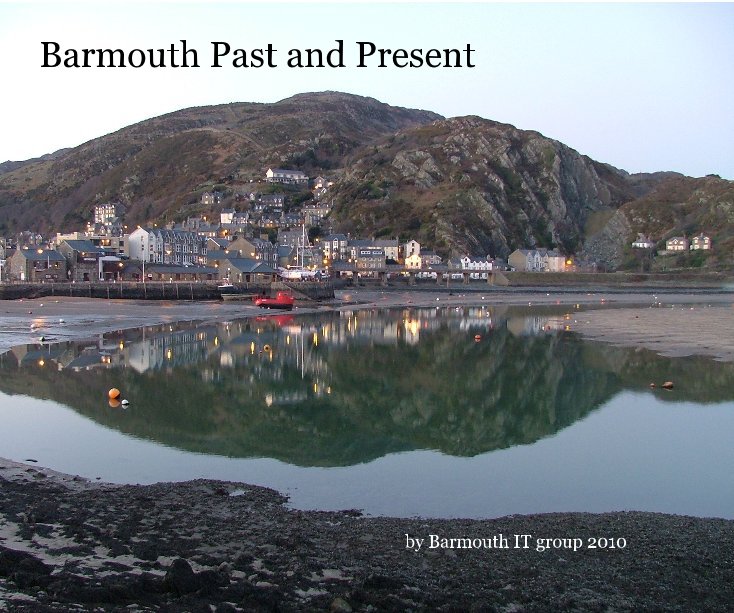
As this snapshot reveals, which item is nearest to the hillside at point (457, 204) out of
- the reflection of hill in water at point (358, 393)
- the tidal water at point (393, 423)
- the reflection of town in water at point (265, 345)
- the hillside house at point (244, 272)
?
the hillside house at point (244, 272)

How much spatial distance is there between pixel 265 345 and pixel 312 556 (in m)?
30.0

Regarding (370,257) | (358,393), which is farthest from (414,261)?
(358,393)

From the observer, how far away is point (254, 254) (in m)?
119

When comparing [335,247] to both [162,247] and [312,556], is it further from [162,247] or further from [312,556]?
[312,556]

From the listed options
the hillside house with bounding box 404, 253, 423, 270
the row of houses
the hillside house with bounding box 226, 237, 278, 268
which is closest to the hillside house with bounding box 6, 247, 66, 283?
the hillside house with bounding box 226, 237, 278, 268

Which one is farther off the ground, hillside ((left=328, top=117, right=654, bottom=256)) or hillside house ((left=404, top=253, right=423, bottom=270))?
hillside ((left=328, top=117, right=654, bottom=256))

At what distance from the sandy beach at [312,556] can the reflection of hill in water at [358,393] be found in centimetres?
468

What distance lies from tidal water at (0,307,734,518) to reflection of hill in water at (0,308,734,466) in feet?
0.31

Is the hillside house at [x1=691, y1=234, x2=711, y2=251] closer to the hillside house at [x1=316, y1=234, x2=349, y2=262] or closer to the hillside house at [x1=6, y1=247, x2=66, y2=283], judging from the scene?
the hillside house at [x1=316, y1=234, x2=349, y2=262]

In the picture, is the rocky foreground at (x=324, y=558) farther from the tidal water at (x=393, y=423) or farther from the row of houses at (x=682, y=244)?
the row of houses at (x=682, y=244)

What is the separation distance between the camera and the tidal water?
14.4m

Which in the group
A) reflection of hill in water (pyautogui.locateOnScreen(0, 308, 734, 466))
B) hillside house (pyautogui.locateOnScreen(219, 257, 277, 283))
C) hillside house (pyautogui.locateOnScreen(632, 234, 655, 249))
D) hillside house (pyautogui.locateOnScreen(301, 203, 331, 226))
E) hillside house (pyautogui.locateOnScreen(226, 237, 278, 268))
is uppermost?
hillside house (pyautogui.locateOnScreen(301, 203, 331, 226))

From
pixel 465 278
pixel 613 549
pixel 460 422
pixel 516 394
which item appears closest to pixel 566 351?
pixel 516 394

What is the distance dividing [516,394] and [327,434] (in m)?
8.89
